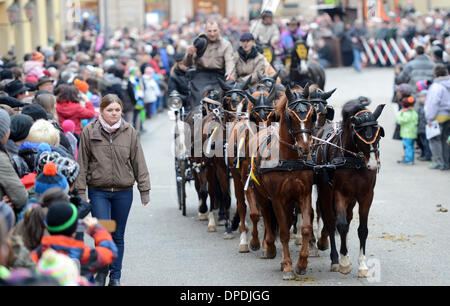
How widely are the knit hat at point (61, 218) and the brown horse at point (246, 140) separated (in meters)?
4.76

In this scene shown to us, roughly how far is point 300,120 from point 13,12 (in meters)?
19.6

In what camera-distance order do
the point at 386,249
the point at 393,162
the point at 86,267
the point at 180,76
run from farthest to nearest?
the point at 393,162 → the point at 180,76 → the point at 386,249 → the point at 86,267

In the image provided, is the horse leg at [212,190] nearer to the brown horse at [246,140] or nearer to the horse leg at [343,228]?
the brown horse at [246,140]

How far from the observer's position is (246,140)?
10648 mm

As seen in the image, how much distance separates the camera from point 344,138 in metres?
9.50

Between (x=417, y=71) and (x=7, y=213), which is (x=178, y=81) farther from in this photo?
(x=7, y=213)

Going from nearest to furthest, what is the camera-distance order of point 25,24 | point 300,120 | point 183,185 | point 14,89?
1. point 300,120
2. point 14,89
3. point 183,185
4. point 25,24

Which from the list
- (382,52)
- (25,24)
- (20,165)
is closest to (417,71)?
(20,165)

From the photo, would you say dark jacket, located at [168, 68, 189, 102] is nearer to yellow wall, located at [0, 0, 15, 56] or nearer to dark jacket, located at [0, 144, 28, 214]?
dark jacket, located at [0, 144, 28, 214]

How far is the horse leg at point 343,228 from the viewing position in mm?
9312

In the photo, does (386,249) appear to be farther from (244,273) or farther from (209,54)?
(209,54)

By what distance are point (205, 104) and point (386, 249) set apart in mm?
3579

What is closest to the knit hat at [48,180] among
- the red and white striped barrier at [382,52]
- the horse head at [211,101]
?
the horse head at [211,101]
